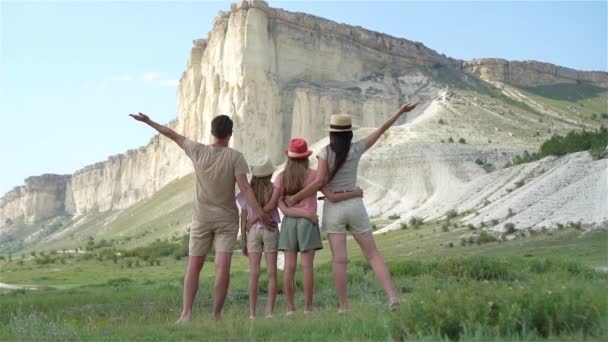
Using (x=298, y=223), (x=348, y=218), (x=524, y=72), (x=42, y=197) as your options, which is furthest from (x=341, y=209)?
(x=42, y=197)

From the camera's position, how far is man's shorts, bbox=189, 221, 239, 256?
8195 mm

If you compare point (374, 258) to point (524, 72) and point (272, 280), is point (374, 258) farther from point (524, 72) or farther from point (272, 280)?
point (524, 72)

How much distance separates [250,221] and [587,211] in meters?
16.7

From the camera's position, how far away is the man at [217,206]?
322 inches

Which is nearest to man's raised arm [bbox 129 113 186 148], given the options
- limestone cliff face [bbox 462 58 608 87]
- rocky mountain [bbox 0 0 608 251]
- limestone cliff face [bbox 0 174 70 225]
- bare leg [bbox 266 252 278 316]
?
bare leg [bbox 266 252 278 316]

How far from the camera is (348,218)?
7879 mm

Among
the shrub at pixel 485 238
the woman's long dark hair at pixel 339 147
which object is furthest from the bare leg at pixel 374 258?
the shrub at pixel 485 238

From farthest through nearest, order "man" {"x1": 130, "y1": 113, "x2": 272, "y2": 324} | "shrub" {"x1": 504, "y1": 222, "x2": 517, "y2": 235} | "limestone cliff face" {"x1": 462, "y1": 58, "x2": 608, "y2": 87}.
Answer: "limestone cliff face" {"x1": 462, "y1": 58, "x2": 608, "y2": 87}
"shrub" {"x1": 504, "y1": 222, "x2": 517, "y2": 235}
"man" {"x1": 130, "y1": 113, "x2": 272, "y2": 324}

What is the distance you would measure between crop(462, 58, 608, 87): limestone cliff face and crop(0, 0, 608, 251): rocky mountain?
558cm

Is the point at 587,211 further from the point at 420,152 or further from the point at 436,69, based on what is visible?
the point at 436,69

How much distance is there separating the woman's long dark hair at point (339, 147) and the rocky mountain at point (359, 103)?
3829 cm

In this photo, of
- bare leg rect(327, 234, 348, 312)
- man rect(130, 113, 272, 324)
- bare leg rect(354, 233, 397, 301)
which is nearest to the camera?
bare leg rect(354, 233, 397, 301)

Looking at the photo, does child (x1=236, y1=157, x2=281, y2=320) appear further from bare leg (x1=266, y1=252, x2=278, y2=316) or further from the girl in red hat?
the girl in red hat

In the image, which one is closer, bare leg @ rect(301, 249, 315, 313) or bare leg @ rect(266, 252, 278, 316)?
bare leg @ rect(301, 249, 315, 313)
